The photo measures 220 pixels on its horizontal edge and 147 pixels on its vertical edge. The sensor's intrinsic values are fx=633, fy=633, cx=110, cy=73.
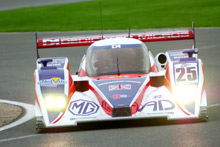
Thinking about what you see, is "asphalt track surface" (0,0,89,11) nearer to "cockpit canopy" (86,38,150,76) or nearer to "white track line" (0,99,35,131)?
"white track line" (0,99,35,131)

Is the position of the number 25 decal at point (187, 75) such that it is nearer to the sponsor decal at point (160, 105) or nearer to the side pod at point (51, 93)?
the sponsor decal at point (160, 105)

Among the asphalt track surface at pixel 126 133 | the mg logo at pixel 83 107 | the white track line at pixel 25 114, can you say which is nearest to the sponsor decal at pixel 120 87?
the mg logo at pixel 83 107

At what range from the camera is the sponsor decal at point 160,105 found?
32.2 ft

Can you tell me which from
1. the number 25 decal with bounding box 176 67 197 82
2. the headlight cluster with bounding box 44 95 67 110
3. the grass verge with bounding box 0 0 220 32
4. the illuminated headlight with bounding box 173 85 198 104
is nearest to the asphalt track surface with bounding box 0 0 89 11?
the grass verge with bounding box 0 0 220 32

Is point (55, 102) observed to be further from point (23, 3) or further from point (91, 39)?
point (23, 3)

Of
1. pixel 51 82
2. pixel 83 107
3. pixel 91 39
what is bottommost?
pixel 83 107

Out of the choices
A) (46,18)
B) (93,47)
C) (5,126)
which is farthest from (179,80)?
(46,18)

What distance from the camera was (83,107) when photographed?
9.95 meters

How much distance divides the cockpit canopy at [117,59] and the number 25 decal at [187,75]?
0.94m

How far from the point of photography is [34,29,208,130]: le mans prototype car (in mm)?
9750

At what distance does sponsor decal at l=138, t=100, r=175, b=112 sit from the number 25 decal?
52cm

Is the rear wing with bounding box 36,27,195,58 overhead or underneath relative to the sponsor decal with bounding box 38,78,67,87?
overhead

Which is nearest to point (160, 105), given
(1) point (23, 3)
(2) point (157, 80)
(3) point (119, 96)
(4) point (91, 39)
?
(3) point (119, 96)

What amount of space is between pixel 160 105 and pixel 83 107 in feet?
3.96
